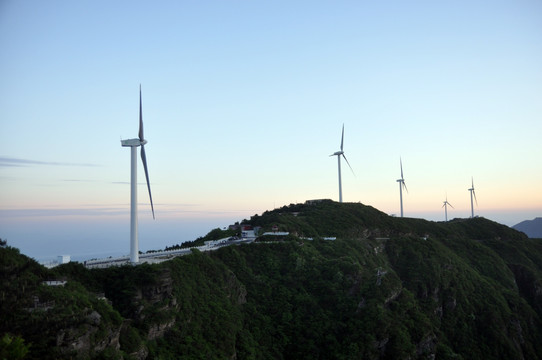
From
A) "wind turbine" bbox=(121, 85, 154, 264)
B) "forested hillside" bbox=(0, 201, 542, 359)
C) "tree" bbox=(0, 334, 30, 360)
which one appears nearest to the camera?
"tree" bbox=(0, 334, 30, 360)

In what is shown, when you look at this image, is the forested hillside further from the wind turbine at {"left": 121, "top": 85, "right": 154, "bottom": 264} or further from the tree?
the wind turbine at {"left": 121, "top": 85, "right": 154, "bottom": 264}

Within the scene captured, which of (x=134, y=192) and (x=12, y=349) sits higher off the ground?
(x=134, y=192)

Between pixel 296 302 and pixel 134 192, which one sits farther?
pixel 296 302

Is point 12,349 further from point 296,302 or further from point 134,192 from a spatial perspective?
point 296,302

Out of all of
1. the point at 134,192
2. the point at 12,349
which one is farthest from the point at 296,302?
the point at 12,349

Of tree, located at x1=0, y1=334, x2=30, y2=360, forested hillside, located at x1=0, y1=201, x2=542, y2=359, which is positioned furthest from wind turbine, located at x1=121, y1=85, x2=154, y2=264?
tree, located at x1=0, y1=334, x2=30, y2=360

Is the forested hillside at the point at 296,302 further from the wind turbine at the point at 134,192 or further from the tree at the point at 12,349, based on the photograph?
the wind turbine at the point at 134,192

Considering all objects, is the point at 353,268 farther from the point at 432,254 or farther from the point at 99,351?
the point at 99,351

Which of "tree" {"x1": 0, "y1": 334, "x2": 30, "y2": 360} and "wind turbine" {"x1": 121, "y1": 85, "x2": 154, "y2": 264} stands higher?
"wind turbine" {"x1": 121, "y1": 85, "x2": 154, "y2": 264}

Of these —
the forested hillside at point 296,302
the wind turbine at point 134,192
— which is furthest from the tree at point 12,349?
the wind turbine at point 134,192
